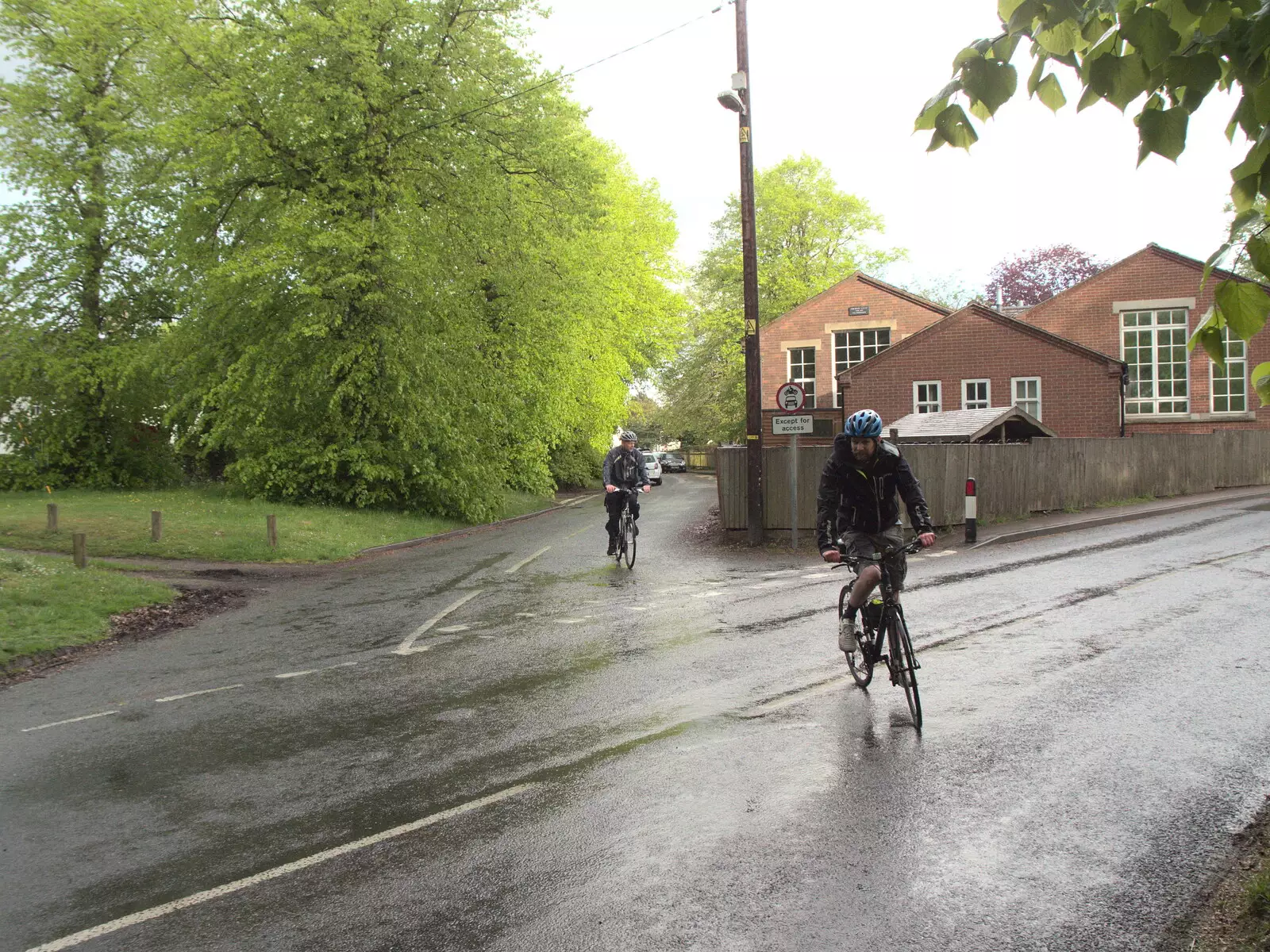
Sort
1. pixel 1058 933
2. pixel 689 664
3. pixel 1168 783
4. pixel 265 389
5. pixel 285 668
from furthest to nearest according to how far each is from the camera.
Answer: pixel 265 389, pixel 285 668, pixel 689 664, pixel 1168 783, pixel 1058 933

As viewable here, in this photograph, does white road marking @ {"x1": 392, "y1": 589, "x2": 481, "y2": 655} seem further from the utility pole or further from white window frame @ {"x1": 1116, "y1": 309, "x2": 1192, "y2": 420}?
white window frame @ {"x1": 1116, "y1": 309, "x2": 1192, "y2": 420}

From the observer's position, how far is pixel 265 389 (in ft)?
68.1

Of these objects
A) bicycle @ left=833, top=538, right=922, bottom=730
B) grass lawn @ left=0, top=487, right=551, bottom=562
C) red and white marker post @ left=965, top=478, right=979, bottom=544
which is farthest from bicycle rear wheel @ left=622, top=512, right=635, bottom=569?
bicycle @ left=833, top=538, right=922, bottom=730

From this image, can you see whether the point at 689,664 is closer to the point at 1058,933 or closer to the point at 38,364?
the point at 1058,933

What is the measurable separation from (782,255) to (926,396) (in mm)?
21641

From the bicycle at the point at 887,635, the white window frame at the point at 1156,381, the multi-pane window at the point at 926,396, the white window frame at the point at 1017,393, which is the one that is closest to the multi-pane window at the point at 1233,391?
the white window frame at the point at 1156,381

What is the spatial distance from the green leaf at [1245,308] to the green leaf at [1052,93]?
0.72 m

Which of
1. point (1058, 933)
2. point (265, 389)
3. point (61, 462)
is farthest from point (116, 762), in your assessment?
point (61, 462)

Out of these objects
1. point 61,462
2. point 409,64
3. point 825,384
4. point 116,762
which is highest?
point 409,64

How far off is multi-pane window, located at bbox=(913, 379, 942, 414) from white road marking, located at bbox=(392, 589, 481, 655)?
2291 cm

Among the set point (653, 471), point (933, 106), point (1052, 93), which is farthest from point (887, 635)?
point (653, 471)

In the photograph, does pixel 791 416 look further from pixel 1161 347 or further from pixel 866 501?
pixel 1161 347

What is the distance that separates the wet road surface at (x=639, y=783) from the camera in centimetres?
381

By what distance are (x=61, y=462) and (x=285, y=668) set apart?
23372 mm
